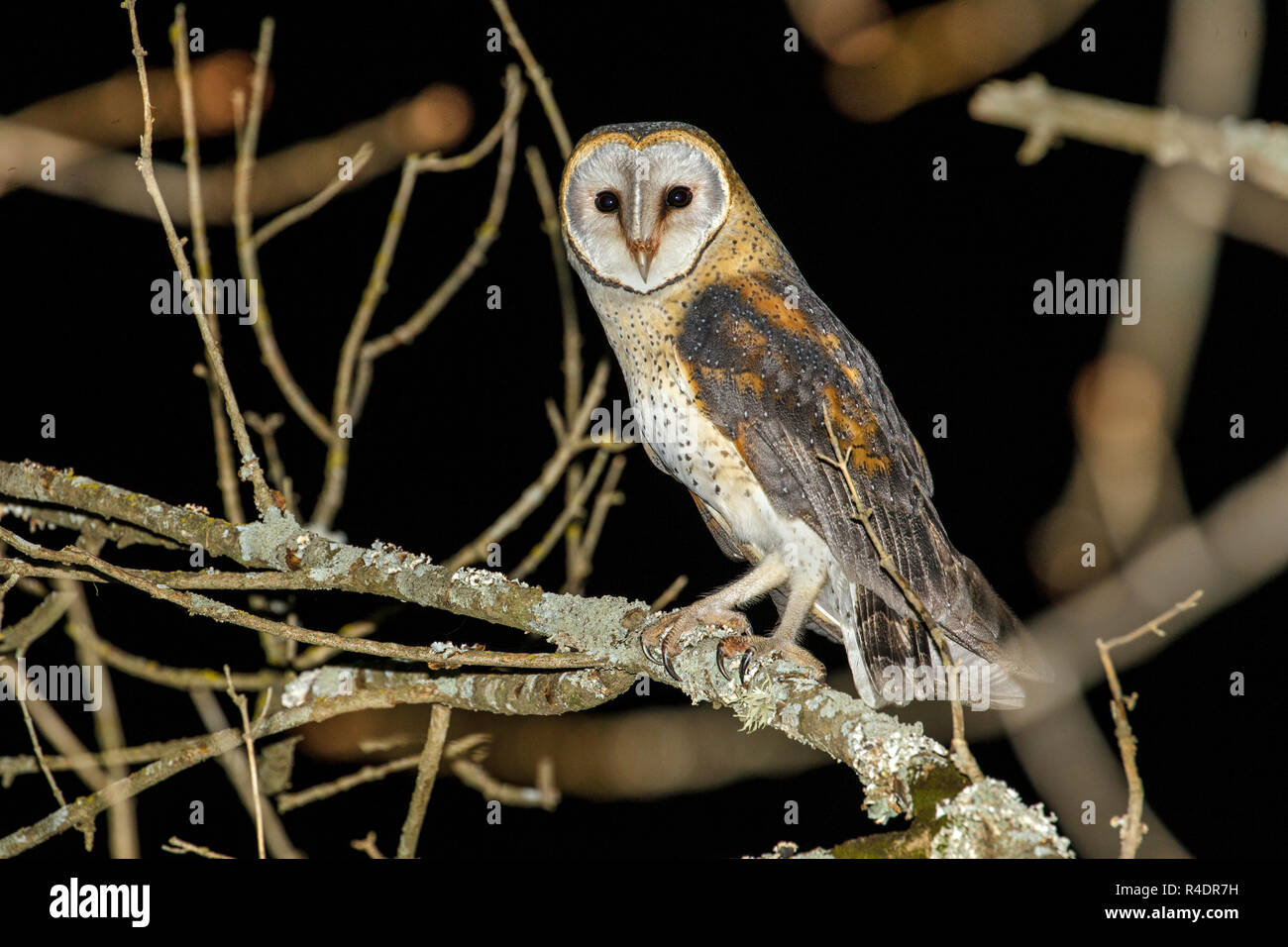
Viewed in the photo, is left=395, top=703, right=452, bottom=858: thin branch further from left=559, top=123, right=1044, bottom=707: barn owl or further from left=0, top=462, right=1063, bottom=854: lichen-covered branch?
left=559, top=123, right=1044, bottom=707: barn owl

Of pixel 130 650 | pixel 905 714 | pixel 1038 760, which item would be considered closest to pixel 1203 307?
pixel 1038 760

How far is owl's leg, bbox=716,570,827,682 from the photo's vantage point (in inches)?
124

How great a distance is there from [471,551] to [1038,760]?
2.70m

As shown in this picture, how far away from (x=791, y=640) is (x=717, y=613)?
0.31 metres

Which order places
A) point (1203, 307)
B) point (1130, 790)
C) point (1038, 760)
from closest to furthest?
point (1203, 307), point (1130, 790), point (1038, 760)

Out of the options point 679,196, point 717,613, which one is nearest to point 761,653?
point 717,613

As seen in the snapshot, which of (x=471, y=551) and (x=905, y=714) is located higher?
(x=471, y=551)

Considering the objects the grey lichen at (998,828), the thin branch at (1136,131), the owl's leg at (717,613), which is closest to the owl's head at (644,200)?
the owl's leg at (717,613)

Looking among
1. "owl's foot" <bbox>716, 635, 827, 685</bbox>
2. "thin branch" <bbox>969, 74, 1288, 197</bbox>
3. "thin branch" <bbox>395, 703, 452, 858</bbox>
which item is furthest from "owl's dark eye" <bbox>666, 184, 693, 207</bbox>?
"thin branch" <bbox>969, 74, 1288, 197</bbox>

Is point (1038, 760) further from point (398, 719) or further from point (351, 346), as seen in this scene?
point (351, 346)

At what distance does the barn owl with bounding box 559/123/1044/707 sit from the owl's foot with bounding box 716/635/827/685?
4cm

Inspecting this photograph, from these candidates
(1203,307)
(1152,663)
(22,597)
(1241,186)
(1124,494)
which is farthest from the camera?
(1152,663)

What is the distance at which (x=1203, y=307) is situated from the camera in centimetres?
82

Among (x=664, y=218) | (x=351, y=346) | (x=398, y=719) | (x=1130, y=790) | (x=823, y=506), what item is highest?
(x=664, y=218)
